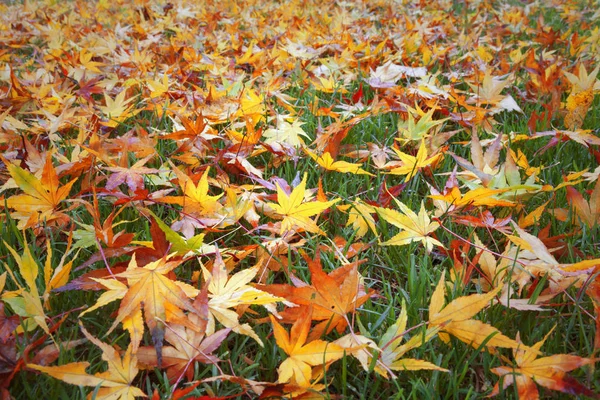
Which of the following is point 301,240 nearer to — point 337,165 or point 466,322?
point 337,165

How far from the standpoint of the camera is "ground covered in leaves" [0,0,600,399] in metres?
0.67

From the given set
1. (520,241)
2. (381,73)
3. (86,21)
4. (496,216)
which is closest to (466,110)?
(381,73)

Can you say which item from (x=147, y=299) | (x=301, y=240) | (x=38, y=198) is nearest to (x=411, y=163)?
(x=301, y=240)

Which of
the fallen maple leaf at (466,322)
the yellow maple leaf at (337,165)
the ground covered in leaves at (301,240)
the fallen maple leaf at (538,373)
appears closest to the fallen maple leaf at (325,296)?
the ground covered in leaves at (301,240)

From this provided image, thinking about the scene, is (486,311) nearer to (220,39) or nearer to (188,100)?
(188,100)

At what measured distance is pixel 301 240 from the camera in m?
0.96

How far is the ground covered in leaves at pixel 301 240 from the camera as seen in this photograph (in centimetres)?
67

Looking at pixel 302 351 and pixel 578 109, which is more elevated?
pixel 578 109

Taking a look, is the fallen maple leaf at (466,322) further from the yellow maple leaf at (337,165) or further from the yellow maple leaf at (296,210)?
the yellow maple leaf at (337,165)

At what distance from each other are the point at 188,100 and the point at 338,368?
1.20 m

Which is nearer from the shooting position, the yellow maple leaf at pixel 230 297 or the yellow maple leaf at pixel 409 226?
the yellow maple leaf at pixel 230 297

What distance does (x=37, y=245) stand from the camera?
0.96 m

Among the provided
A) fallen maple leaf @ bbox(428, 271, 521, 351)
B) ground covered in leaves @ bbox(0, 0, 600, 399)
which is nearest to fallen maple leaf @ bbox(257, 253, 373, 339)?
ground covered in leaves @ bbox(0, 0, 600, 399)

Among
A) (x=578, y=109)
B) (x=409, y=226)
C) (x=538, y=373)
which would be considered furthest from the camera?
(x=578, y=109)
